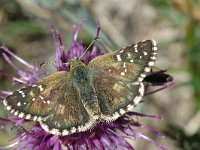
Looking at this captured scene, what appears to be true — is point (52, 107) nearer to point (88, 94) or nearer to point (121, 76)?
point (88, 94)

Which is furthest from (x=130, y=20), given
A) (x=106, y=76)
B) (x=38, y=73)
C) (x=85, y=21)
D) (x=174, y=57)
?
(x=106, y=76)

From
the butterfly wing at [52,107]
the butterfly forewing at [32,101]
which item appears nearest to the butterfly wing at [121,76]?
the butterfly wing at [52,107]

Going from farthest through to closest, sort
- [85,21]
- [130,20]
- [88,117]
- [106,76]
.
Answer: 1. [130,20]
2. [85,21]
3. [106,76]
4. [88,117]

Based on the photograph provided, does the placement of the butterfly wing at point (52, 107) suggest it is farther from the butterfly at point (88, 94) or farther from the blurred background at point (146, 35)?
the blurred background at point (146, 35)

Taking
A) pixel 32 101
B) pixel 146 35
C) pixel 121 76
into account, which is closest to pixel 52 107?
pixel 32 101

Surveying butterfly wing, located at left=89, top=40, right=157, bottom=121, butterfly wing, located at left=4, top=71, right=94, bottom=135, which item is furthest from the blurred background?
butterfly wing, located at left=4, top=71, right=94, bottom=135

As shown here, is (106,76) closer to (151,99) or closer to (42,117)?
(42,117)
